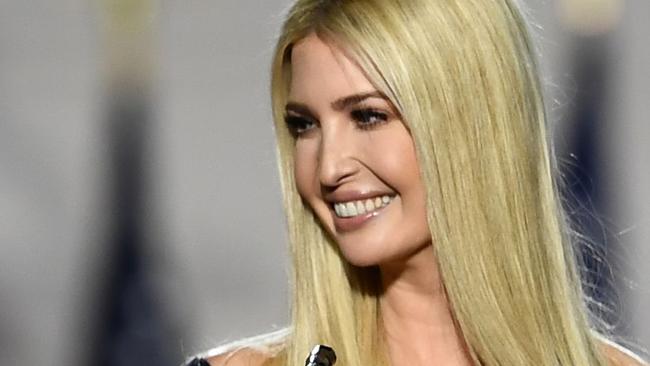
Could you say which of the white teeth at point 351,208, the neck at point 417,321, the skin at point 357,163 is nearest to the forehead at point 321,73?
the skin at point 357,163

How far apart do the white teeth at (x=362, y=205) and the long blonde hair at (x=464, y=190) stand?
0.05 meters

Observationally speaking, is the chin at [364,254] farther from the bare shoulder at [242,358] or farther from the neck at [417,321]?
the bare shoulder at [242,358]

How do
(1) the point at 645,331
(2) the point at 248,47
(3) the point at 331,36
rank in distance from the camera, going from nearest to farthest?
(3) the point at 331,36 → (1) the point at 645,331 → (2) the point at 248,47

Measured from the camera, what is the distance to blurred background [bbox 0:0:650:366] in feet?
12.4

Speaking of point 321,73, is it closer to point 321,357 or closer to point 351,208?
point 351,208

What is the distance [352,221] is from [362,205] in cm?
2

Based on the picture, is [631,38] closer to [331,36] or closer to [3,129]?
[3,129]

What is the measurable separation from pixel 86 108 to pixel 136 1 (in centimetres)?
28

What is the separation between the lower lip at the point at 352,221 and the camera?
183 centimetres

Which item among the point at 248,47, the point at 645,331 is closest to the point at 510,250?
the point at 645,331

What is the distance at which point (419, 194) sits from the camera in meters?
1.84

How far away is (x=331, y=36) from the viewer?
1.85 m

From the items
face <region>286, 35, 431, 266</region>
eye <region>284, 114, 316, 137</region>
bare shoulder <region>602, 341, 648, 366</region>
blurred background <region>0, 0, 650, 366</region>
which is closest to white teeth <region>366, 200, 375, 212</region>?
face <region>286, 35, 431, 266</region>

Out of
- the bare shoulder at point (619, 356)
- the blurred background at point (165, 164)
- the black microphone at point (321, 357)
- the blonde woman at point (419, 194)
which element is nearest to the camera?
the black microphone at point (321, 357)
